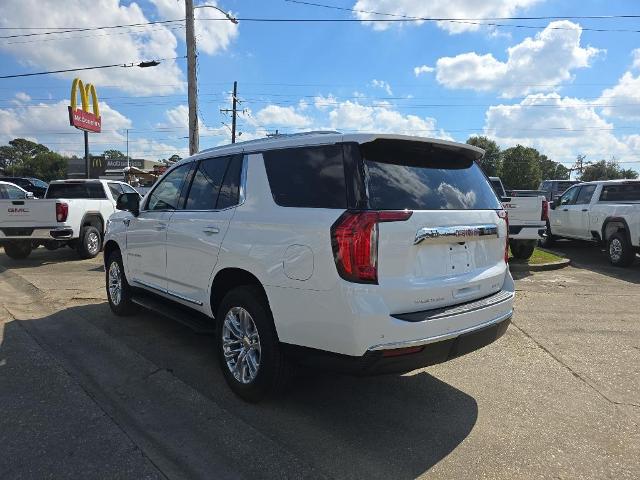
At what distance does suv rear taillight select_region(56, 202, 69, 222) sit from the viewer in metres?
10.8

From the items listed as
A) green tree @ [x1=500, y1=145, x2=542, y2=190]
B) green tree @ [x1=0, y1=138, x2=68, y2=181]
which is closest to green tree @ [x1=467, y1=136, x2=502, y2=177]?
green tree @ [x1=500, y1=145, x2=542, y2=190]

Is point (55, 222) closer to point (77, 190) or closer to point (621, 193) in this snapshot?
point (77, 190)

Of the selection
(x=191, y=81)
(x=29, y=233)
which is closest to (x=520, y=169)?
(x=191, y=81)

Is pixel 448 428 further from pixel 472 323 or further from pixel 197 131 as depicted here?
pixel 197 131

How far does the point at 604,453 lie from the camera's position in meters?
3.27

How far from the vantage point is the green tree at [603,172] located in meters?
90.6

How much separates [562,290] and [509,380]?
4710 millimetres

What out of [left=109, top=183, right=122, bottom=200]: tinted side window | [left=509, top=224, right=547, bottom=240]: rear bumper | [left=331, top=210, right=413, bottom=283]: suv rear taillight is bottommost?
[left=509, top=224, right=547, bottom=240]: rear bumper

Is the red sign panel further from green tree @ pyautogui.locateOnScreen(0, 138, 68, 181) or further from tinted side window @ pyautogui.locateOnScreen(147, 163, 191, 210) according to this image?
green tree @ pyautogui.locateOnScreen(0, 138, 68, 181)

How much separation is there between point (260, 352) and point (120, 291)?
3.30m

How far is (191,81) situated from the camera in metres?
17.1

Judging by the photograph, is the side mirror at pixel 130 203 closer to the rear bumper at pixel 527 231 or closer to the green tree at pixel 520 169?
the rear bumper at pixel 527 231

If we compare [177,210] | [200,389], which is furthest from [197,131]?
[200,389]

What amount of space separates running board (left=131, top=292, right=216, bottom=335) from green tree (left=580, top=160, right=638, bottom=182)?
97.2 meters
